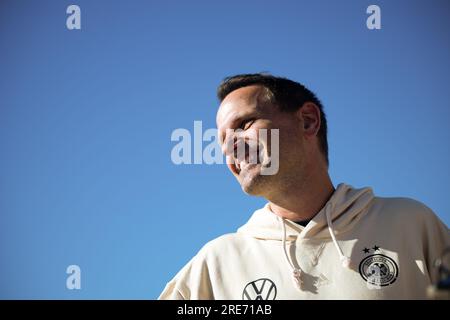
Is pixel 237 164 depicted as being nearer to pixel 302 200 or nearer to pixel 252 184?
pixel 252 184

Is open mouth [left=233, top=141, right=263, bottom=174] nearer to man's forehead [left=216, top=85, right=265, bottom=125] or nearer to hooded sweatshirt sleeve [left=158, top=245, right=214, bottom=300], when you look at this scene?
man's forehead [left=216, top=85, right=265, bottom=125]

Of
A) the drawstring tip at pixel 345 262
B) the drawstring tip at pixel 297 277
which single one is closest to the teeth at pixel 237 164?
the drawstring tip at pixel 297 277

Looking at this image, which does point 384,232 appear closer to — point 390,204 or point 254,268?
point 390,204

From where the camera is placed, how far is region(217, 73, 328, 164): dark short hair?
416 cm

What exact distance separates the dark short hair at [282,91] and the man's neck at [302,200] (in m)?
0.40

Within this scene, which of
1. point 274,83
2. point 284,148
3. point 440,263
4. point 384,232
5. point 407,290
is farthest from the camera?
point 274,83

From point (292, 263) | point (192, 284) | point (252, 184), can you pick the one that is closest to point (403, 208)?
point (292, 263)

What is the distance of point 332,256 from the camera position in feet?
11.8

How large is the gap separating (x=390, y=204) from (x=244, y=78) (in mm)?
1438

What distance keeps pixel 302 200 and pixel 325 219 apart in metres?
0.21

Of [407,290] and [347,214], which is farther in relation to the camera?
[347,214]

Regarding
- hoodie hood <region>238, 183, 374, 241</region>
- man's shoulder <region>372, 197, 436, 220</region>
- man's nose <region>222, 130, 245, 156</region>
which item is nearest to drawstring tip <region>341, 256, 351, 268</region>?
hoodie hood <region>238, 183, 374, 241</region>

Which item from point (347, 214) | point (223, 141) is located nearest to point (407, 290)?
point (347, 214)

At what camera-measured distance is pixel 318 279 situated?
348cm
